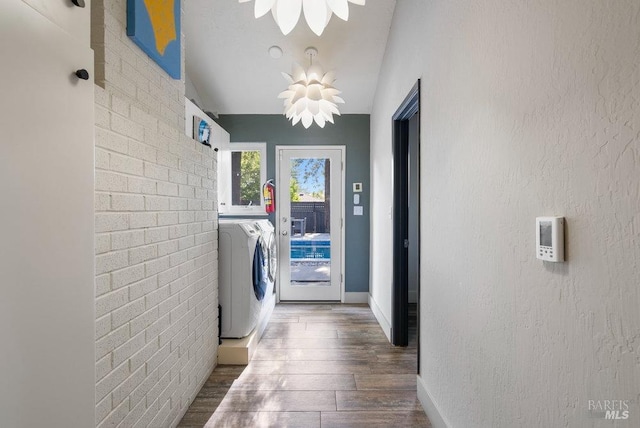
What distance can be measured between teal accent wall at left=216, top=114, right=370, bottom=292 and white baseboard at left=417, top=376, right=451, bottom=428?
6.76ft

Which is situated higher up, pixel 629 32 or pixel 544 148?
pixel 629 32

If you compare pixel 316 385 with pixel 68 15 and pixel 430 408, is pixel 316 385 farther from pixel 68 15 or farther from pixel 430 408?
pixel 68 15

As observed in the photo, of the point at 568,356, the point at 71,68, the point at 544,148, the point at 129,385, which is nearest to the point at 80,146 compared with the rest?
the point at 71,68

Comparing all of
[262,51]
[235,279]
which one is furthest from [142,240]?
[262,51]

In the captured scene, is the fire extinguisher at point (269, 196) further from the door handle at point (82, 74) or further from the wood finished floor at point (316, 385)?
the door handle at point (82, 74)

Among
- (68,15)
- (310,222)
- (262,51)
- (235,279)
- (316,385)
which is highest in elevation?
(262,51)

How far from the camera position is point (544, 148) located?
0.86 meters

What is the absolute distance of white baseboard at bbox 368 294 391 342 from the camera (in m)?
2.86

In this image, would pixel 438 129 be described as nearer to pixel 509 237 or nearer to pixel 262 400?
pixel 509 237

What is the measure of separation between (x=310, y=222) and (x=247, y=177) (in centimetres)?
97

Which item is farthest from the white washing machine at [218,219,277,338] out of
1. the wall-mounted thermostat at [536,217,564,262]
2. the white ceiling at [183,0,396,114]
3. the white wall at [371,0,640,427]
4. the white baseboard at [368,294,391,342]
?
the wall-mounted thermostat at [536,217,564,262]

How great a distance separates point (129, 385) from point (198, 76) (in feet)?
9.84

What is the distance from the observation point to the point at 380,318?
3.18 m

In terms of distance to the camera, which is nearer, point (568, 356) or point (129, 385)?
point (568, 356)
